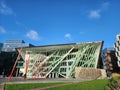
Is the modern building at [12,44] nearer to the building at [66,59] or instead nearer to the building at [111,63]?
the building at [111,63]

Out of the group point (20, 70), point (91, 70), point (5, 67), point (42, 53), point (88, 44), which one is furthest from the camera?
point (5, 67)

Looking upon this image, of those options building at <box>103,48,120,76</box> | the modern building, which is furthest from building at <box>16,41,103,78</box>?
the modern building

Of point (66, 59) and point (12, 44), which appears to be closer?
point (66, 59)

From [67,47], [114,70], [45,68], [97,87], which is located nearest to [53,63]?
[45,68]

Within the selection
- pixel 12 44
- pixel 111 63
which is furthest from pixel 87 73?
pixel 12 44

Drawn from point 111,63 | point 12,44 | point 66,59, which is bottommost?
point 111,63

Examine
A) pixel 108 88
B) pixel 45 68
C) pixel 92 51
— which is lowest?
pixel 108 88

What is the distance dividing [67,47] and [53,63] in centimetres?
758

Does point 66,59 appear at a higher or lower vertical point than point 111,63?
higher

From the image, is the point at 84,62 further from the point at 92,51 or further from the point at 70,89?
the point at 70,89

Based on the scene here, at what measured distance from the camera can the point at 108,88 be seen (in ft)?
67.6

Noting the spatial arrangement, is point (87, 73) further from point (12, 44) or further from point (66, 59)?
point (12, 44)

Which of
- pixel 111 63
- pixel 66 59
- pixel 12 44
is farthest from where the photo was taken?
pixel 12 44

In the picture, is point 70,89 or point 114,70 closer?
point 70,89
